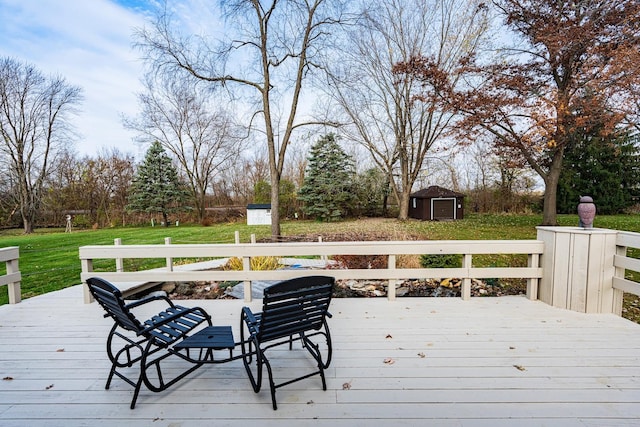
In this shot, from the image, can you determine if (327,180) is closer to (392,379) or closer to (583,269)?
(583,269)

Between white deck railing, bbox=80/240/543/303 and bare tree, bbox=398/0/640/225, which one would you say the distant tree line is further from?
white deck railing, bbox=80/240/543/303

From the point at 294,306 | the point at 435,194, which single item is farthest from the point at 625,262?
the point at 435,194

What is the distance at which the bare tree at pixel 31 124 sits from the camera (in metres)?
17.4

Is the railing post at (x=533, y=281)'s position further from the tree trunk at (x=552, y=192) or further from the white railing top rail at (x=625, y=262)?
the tree trunk at (x=552, y=192)

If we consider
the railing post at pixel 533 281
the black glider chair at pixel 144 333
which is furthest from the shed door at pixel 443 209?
the black glider chair at pixel 144 333

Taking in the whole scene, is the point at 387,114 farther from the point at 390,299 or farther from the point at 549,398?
the point at 549,398

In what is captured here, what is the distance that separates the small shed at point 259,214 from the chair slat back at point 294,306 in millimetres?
17841

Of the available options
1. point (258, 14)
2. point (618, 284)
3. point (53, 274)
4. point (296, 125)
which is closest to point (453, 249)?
point (618, 284)

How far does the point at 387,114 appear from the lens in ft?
55.7

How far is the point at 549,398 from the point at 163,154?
2381cm

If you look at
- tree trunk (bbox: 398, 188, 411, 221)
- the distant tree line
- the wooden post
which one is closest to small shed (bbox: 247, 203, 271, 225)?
the distant tree line

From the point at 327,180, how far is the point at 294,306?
58.3 feet

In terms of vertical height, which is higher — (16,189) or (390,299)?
(16,189)

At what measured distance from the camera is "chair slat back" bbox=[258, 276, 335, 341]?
1912 millimetres
